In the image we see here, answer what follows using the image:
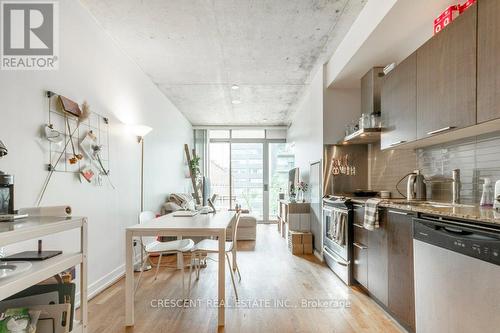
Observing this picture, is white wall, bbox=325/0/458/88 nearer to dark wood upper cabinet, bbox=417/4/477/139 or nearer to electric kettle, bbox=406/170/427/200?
dark wood upper cabinet, bbox=417/4/477/139

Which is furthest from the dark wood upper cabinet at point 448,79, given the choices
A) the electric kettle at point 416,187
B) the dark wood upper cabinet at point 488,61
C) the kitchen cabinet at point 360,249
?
the kitchen cabinet at point 360,249

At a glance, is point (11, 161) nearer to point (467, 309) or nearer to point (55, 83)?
point (55, 83)

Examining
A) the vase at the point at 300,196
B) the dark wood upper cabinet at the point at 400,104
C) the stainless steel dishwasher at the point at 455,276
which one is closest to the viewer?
the stainless steel dishwasher at the point at 455,276

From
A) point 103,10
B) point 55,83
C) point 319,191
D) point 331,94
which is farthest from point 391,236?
point 103,10

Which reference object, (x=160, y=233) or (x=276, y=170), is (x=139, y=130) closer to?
(x=160, y=233)

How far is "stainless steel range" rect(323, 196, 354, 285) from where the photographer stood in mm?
3166

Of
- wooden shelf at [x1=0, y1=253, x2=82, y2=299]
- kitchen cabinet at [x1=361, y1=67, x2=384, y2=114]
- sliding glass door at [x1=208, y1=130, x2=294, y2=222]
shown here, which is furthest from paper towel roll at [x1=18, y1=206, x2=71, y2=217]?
sliding glass door at [x1=208, y1=130, x2=294, y2=222]

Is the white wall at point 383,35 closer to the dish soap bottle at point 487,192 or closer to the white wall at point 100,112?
the dish soap bottle at point 487,192

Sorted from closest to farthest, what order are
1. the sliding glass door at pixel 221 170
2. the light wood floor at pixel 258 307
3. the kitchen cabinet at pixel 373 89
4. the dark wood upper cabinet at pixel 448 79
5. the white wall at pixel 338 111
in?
1. the dark wood upper cabinet at pixel 448 79
2. the light wood floor at pixel 258 307
3. the kitchen cabinet at pixel 373 89
4. the white wall at pixel 338 111
5. the sliding glass door at pixel 221 170

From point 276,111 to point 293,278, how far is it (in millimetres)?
4202

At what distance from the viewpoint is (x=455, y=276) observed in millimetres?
1567

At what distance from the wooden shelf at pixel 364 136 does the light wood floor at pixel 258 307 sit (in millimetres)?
1694

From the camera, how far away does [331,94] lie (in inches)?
164

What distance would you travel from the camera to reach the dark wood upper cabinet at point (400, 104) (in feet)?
8.25
